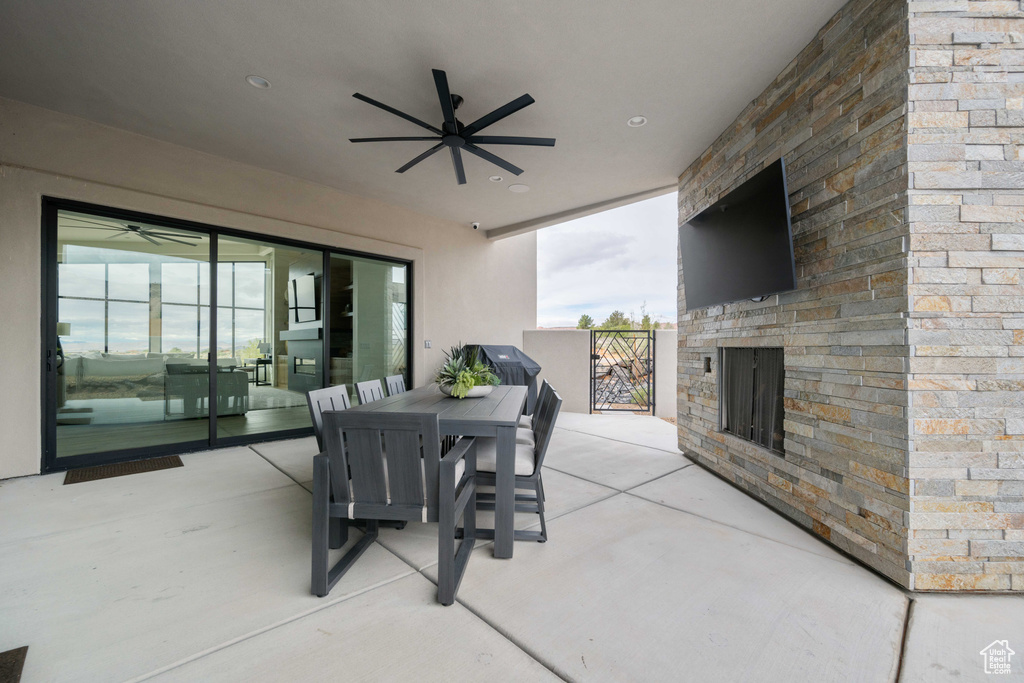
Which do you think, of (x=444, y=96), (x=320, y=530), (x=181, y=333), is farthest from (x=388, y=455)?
(x=181, y=333)

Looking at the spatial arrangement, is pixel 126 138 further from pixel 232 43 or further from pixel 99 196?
pixel 232 43

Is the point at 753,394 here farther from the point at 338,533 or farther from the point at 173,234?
the point at 173,234

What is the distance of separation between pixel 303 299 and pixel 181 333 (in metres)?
1.23

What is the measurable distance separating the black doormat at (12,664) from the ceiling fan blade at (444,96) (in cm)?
308

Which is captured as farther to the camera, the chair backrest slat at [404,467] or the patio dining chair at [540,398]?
the patio dining chair at [540,398]

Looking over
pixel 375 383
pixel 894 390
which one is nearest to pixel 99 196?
pixel 375 383

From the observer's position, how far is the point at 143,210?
361 cm

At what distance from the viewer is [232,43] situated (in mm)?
2469

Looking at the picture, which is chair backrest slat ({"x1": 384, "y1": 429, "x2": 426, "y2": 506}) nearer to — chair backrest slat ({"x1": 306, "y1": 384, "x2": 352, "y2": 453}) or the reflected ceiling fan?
chair backrest slat ({"x1": 306, "y1": 384, "x2": 352, "y2": 453})

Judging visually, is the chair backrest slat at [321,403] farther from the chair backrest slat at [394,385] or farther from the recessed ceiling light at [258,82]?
the recessed ceiling light at [258,82]

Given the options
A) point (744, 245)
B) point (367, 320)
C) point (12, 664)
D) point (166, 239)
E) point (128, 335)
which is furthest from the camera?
point (367, 320)

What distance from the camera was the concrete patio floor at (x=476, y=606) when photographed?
4.50 ft

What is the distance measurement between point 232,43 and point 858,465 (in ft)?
14.2

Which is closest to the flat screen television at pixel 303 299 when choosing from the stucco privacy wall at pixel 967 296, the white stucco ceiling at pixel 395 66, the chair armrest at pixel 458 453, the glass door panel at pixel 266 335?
the glass door panel at pixel 266 335
